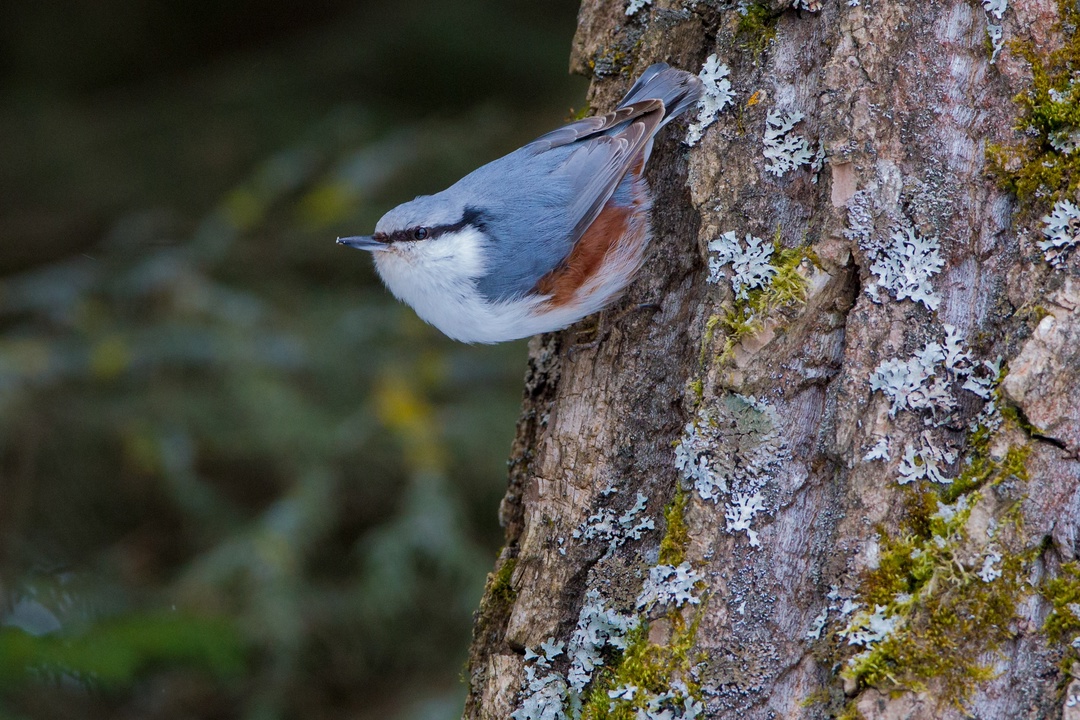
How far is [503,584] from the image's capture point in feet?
6.02

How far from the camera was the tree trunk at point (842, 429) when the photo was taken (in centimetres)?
135

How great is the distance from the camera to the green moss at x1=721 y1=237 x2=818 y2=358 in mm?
1573

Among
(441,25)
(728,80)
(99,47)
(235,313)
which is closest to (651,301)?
(728,80)

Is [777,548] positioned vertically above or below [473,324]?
below

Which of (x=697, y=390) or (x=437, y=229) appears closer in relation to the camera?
(x=697, y=390)

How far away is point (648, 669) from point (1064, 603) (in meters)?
0.62

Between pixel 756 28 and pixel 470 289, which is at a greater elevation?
pixel 756 28

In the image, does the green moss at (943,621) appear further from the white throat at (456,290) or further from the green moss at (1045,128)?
the white throat at (456,290)

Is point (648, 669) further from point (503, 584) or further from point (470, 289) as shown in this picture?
point (470, 289)

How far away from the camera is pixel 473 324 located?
2.32m

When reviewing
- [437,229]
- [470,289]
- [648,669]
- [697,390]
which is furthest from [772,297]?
[437,229]

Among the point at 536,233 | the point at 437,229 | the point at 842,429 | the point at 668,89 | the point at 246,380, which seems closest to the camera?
the point at 842,429

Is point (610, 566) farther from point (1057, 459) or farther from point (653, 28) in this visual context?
point (653, 28)

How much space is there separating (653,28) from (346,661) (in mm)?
2614
